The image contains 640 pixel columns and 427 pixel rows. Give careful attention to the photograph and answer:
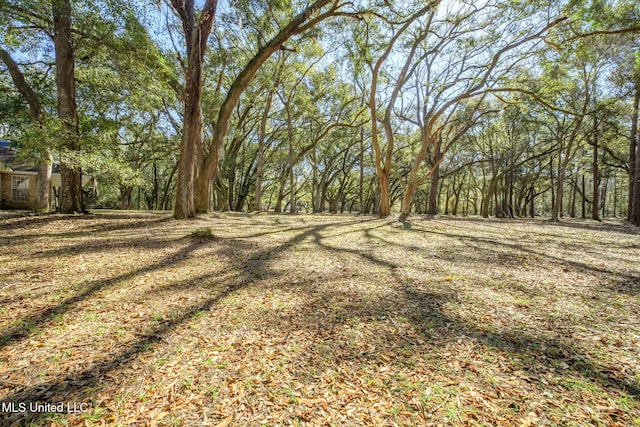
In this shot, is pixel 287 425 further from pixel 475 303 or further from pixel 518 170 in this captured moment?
pixel 518 170

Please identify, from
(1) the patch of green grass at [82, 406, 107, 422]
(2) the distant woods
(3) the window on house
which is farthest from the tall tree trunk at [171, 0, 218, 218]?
(3) the window on house

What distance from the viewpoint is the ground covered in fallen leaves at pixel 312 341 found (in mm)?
Result: 1575

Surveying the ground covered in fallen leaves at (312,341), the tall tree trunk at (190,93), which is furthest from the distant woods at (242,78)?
the ground covered in fallen leaves at (312,341)

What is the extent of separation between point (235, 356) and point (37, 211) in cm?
1169

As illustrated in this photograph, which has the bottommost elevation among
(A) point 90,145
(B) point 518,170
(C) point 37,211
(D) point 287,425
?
(D) point 287,425

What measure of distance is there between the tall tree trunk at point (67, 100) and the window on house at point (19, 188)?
35.4 ft

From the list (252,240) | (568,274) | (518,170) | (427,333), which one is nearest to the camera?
(427,333)

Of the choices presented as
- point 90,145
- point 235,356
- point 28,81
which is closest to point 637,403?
point 235,356

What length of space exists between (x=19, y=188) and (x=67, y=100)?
12.5 m

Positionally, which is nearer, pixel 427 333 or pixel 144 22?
pixel 427 333

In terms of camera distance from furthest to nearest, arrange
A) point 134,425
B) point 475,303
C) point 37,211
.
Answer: point 37,211 → point 475,303 → point 134,425

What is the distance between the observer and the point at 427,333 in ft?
7.93

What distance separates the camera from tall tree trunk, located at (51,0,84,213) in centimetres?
679

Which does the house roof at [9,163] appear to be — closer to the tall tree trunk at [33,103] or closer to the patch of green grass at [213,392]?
the tall tree trunk at [33,103]
